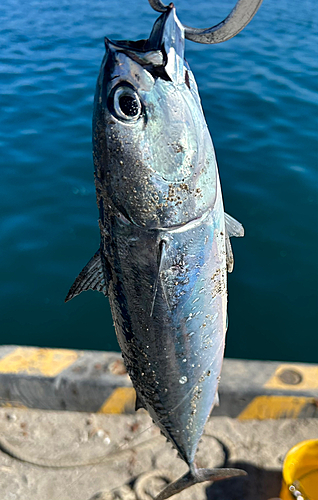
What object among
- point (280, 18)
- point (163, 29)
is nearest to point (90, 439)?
point (163, 29)

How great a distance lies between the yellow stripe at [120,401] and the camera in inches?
129

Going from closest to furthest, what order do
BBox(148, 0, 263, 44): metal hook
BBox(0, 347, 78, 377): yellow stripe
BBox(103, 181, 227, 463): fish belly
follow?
BBox(148, 0, 263, 44): metal hook
BBox(103, 181, 227, 463): fish belly
BBox(0, 347, 78, 377): yellow stripe

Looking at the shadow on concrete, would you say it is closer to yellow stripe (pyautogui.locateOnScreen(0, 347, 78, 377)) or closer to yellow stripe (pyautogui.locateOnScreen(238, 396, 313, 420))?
yellow stripe (pyautogui.locateOnScreen(238, 396, 313, 420))

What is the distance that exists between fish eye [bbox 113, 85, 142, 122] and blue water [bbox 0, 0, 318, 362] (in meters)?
3.29

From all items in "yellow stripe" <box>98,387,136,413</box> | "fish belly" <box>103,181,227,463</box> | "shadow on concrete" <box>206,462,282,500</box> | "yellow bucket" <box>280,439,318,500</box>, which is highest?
"fish belly" <box>103,181,227,463</box>

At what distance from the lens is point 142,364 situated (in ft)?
5.55

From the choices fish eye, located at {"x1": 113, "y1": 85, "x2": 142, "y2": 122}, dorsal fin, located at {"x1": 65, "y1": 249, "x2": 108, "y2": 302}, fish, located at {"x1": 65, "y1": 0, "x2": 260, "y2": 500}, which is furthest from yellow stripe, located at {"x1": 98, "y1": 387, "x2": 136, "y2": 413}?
fish eye, located at {"x1": 113, "y1": 85, "x2": 142, "y2": 122}

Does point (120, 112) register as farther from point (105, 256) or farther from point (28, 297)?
point (28, 297)

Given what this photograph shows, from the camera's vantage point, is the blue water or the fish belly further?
the blue water

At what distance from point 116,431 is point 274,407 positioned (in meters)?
1.24

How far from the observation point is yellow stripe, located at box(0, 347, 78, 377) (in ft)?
10.8

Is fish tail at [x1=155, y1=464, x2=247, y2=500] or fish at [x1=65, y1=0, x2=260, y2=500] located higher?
fish at [x1=65, y1=0, x2=260, y2=500]

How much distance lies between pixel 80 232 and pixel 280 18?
36.9 feet

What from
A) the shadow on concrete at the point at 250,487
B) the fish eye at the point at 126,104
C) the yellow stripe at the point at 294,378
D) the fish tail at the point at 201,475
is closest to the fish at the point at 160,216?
the fish eye at the point at 126,104
